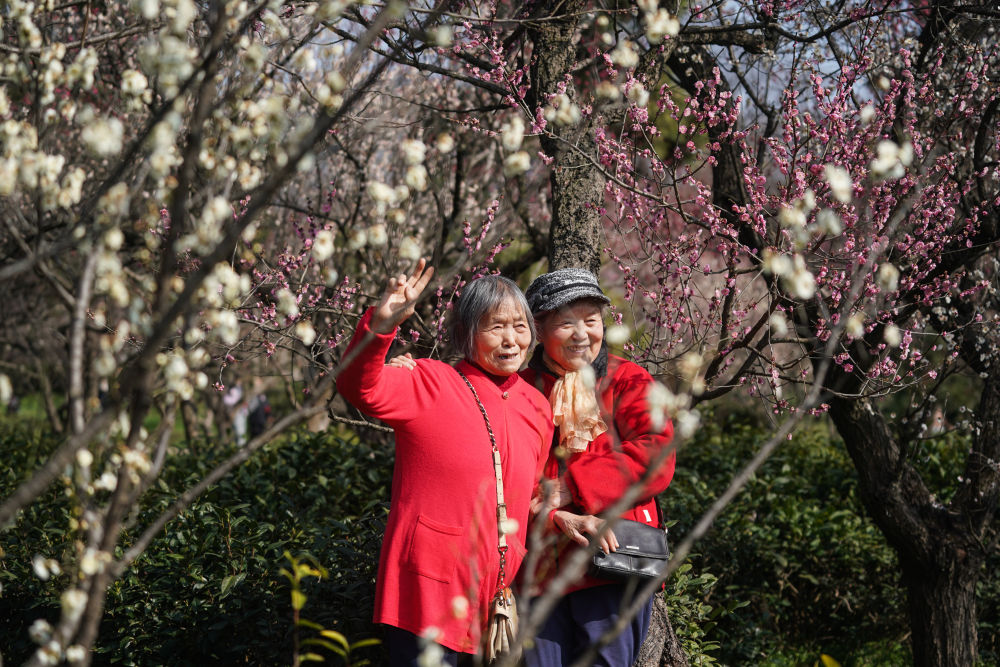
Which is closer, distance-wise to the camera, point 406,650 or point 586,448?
point 406,650

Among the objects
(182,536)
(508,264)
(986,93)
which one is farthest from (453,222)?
(986,93)

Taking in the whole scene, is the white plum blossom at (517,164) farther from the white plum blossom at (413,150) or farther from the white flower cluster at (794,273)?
the white flower cluster at (794,273)

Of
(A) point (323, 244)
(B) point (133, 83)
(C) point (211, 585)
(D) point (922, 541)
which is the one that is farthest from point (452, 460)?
(D) point (922, 541)

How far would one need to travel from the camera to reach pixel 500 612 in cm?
276

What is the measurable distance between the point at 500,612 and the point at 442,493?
0.41 metres

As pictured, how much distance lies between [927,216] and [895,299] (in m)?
0.39

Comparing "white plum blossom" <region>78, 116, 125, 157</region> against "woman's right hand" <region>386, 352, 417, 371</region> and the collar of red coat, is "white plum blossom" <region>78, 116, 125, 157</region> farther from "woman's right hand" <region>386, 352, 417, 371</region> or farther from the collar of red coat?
the collar of red coat

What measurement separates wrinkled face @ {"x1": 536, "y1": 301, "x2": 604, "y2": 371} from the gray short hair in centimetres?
16

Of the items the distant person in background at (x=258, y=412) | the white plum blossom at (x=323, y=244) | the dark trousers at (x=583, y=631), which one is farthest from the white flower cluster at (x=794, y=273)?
the distant person in background at (x=258, y=412)

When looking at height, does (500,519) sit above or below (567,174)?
below

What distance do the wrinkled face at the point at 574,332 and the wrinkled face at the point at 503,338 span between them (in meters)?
0.22

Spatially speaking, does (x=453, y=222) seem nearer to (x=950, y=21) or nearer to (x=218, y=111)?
(x=950, y=21)

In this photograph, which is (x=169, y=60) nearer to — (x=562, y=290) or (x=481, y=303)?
(x=481, y=303)

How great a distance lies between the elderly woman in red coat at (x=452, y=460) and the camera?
8.70 ft
